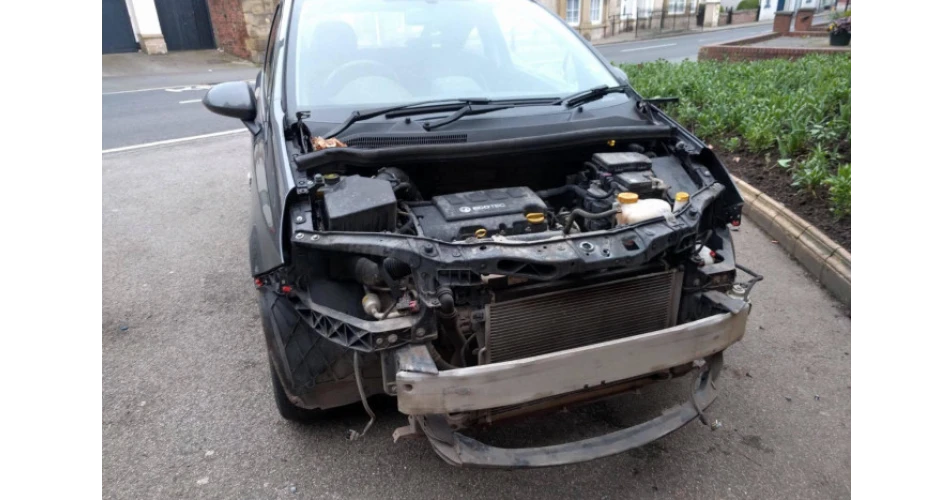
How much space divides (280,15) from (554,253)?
2.89 metres

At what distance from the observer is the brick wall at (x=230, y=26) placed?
60.3 ft

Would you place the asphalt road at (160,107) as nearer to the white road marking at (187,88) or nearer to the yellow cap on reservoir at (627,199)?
the white road marking at (187,88)

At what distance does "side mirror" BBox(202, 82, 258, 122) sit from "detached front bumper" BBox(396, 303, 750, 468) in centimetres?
209

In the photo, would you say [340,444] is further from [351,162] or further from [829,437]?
[829,437]

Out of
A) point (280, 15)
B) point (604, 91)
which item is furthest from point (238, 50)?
point (604, 91)

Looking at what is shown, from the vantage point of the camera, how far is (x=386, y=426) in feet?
9.32

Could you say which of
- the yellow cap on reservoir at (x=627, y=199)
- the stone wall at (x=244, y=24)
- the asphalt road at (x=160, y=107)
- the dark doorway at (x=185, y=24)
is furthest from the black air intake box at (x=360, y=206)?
the dark doorway at (x=185, y=24)

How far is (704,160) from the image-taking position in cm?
302

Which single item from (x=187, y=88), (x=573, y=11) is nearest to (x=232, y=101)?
(x=187, y=88)

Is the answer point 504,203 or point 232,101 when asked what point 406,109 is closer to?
point 504,203

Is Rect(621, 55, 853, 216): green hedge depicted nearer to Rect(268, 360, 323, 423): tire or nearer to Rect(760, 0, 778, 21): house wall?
Rect(268, 360, 323, 423): tire

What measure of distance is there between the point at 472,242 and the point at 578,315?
58cm

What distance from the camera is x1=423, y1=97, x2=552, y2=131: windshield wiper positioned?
3.02 m

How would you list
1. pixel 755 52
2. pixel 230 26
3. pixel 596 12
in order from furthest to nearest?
pixel 596 12
pixel 230 26
pixel 755 52
